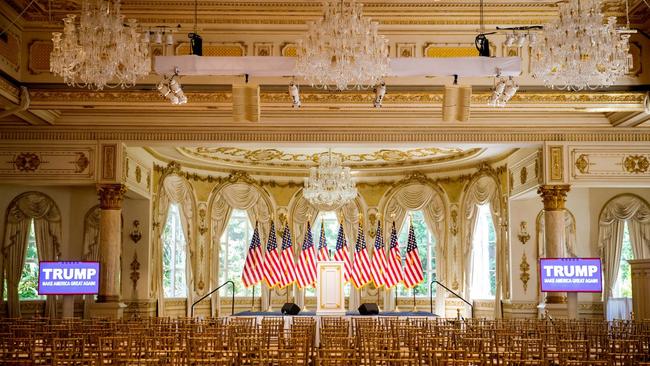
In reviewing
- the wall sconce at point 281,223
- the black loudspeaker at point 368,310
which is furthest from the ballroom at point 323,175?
the black loudspeaker at point 368,310

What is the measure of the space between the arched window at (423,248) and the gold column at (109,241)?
9547mm

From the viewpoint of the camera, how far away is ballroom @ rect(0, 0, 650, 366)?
10.6m

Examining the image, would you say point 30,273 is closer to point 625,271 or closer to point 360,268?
point 360,268

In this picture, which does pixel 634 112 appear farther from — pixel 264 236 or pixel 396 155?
pixel 264 236

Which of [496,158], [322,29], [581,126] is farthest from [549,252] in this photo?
[322,29]

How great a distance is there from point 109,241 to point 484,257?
1067 cm

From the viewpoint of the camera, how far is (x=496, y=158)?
2136 cm

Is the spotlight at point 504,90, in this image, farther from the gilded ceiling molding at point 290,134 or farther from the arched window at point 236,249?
the arched window at point 236,249

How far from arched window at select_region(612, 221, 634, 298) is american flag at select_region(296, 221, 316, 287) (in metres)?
7.90

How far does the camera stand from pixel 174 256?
22422 millimetres

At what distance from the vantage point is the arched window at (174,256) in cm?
2202

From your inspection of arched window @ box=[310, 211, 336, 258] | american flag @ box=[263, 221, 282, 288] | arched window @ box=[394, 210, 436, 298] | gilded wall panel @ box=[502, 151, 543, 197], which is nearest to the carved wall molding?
gilded wall panel @ box=[502, 151, 543, 197]

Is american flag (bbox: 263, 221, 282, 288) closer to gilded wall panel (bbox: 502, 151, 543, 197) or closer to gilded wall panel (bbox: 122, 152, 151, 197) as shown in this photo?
gilded wall panel (bbox: 122, 152, 151, 197)

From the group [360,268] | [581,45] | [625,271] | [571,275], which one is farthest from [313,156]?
[581,45]
